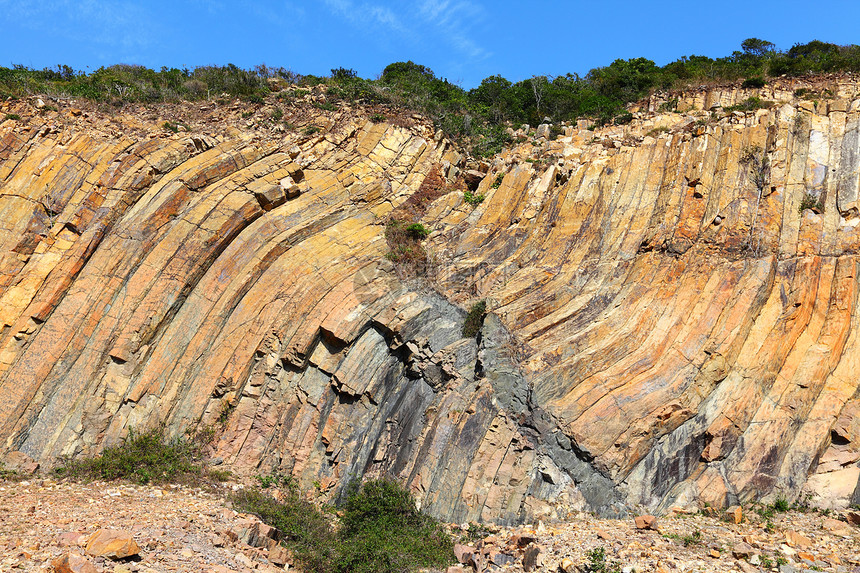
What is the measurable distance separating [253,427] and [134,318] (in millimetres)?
3912

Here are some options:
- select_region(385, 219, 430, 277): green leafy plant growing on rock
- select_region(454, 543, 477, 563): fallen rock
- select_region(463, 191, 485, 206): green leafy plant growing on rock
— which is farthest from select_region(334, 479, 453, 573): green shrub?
select_region(463, 191, 485, 206): green leafy plant growing on rock

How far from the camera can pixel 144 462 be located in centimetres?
1289

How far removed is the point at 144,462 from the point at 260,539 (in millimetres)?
3602

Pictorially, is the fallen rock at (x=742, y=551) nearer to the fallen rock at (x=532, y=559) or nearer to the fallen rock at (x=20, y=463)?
the fallen rock at (x=532, y=559)

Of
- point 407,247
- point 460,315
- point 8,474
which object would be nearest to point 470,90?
point 407,247

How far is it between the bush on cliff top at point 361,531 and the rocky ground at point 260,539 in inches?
17.0

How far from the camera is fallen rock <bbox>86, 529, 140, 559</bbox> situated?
8.95 meters

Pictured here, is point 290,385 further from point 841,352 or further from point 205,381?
point 841,352

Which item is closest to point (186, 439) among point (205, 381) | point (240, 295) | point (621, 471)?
point (205, 381)

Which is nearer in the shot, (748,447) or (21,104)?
(748,447)

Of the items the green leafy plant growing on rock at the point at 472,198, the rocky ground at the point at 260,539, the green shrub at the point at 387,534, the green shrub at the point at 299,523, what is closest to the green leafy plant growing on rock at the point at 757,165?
the green leafy plant growing on rock at the point at 472,198

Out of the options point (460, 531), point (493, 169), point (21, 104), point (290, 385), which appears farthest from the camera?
point (493, 169)

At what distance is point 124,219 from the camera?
51.3ft

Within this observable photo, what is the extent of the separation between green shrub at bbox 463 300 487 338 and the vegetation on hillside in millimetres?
8603
